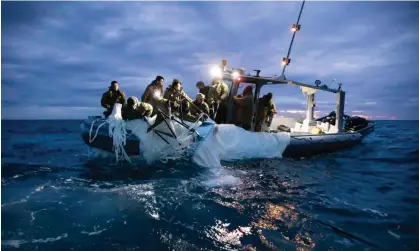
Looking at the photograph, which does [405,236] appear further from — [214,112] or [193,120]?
[214,112]

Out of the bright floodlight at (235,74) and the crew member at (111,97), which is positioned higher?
the bright floodlight at (235,74)

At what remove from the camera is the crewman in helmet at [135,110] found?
789 cm

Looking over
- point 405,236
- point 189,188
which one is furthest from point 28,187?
point 405,236

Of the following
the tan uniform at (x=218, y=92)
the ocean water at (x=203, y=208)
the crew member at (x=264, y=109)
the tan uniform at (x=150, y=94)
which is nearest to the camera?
the ocean water at (x=203, y=208)

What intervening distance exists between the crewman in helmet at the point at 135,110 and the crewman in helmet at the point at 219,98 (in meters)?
3.33

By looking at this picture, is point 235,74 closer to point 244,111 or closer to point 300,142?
point 244,111

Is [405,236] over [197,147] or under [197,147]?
under

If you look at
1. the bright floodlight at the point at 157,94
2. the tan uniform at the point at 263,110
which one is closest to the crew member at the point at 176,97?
the bright floodlight at the point at 157,94

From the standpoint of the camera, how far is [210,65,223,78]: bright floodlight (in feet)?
36.1

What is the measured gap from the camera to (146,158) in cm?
836

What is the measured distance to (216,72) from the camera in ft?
36.2

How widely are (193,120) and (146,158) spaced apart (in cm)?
194

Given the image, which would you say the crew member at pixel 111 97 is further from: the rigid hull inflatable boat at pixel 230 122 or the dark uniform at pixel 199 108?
the dark uniform at pixel 199 108

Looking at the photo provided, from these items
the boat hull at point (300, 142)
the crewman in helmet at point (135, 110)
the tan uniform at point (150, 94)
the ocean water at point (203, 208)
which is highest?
Answer: the tan uniform at point (150, 94)
